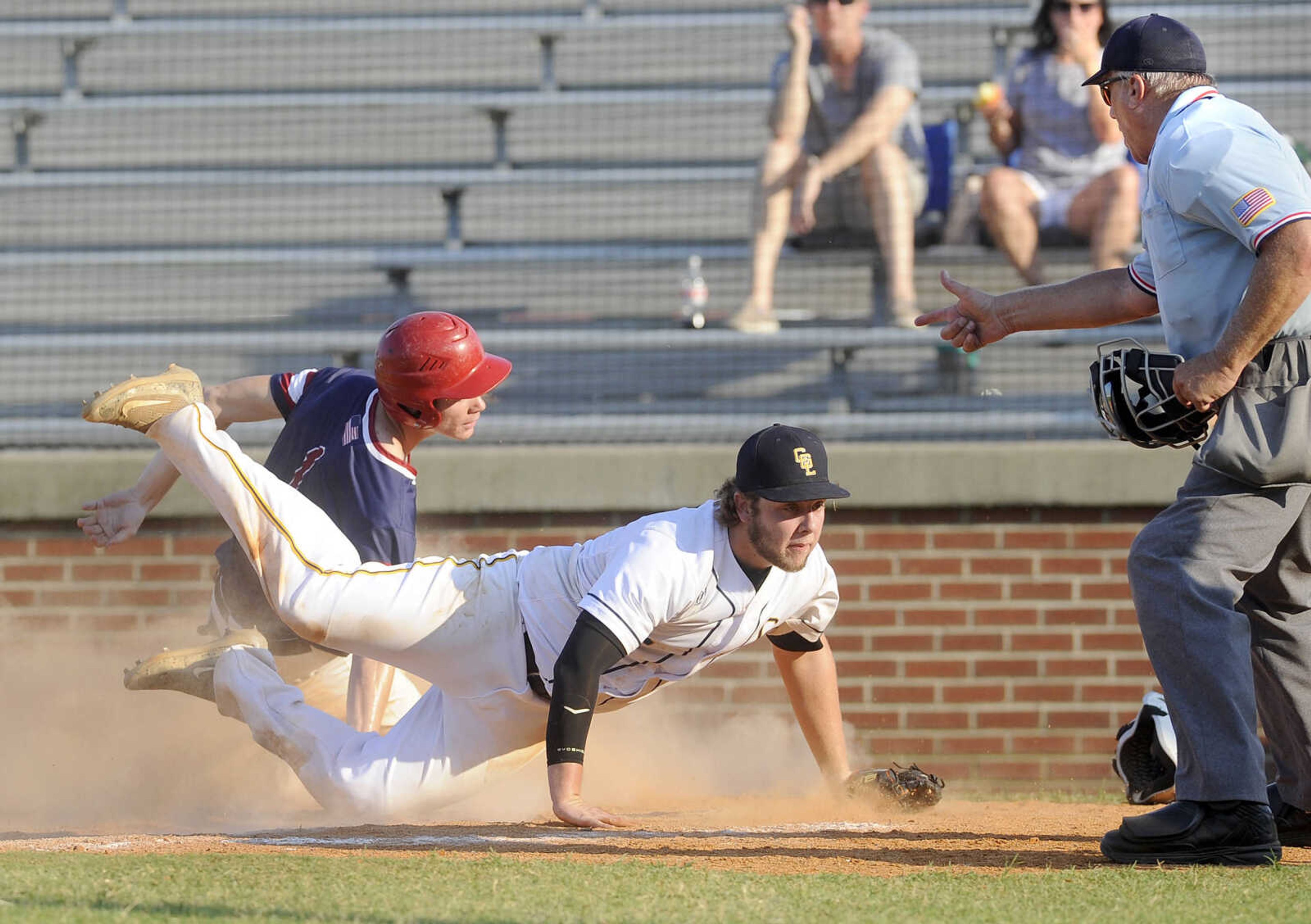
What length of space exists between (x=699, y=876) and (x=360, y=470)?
186 cm

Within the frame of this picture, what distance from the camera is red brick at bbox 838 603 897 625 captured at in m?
5.85

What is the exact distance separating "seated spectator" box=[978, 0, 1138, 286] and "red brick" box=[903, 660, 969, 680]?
1.94 m

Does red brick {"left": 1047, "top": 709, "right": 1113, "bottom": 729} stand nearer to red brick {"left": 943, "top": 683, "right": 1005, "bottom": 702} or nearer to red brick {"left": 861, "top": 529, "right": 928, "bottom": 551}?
red brick {"left": 943, "top": 683, "right": 1005, "bottom": 702}

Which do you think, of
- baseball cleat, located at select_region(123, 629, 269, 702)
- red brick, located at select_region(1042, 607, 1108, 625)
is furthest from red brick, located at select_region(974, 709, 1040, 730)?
baseball cleat, located at select_region(123, 629, 269, 702)

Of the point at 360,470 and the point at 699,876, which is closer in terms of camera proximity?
the point at 699,876

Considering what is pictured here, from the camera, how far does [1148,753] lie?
472 cm

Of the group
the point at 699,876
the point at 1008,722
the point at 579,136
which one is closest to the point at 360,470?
the point at 699,876

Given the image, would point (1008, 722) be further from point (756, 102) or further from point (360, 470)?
point (756, 102)

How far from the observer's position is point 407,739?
416 centimetres

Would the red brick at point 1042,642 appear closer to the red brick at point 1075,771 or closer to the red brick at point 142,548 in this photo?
the red brick at point 1075,771

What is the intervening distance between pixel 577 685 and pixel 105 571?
3213 millimetres

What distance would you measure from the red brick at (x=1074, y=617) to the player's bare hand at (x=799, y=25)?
286 centimetres

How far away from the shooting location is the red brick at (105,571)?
5988 millimetres

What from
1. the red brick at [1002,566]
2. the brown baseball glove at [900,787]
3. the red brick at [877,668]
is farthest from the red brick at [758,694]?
the brown baseball glove at [900,787]
